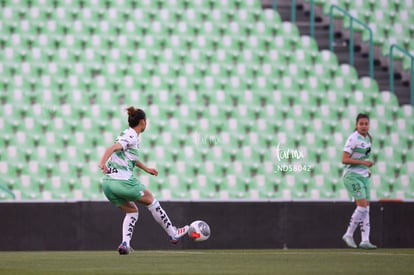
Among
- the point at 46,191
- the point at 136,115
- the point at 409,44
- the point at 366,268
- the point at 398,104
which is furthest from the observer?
the point at 409,44

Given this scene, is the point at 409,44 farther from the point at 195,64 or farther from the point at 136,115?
the point at 136,115

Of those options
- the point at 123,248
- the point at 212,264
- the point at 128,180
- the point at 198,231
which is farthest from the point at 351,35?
the point at 212,264

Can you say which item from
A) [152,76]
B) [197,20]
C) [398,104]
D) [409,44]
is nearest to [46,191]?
[152,76]

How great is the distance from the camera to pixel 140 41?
17781mm

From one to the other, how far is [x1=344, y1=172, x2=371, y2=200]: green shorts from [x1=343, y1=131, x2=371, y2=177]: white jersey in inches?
2.7

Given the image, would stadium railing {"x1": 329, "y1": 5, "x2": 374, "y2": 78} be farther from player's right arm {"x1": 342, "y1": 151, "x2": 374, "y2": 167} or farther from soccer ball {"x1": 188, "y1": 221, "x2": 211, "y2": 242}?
soccer ball {"x1": 188, "y1": 221, "x2": 211, "y2": 242}

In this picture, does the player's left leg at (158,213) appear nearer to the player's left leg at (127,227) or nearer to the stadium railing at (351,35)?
the player's left leg at (127,227)

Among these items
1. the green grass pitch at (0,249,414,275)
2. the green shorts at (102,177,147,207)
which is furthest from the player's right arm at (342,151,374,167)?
the green shorts at (102,177,147,207)

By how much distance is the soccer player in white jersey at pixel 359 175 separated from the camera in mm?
12789

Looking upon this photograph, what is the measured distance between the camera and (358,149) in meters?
12.9

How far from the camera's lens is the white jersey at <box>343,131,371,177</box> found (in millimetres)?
12852

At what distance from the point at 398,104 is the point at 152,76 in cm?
494

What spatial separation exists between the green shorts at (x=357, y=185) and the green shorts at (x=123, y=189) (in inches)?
131

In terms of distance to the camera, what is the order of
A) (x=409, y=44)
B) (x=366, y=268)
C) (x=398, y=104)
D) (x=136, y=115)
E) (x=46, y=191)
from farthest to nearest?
1. (x=409, y=44)
2. (x=398, y=104)
3. (x=46, y=191)
4. (x=136, y=115)
5. (x=366, y=268)
